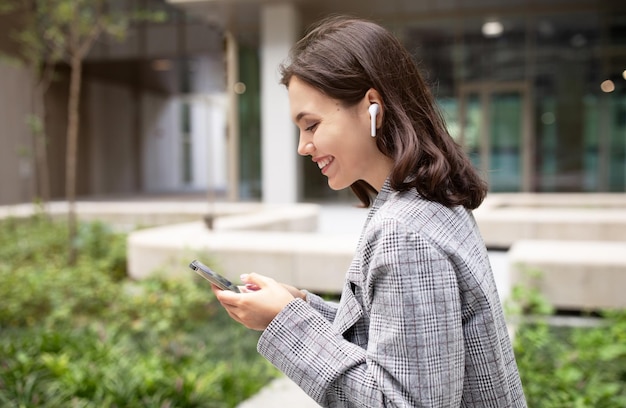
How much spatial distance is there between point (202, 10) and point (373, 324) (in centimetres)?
1717

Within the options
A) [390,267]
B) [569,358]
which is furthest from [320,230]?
[390,267]

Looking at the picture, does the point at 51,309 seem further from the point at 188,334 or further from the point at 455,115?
the point at 455,115

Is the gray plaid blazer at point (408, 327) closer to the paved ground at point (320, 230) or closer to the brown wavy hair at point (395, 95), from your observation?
the brown wavy hair at point (395, 95)

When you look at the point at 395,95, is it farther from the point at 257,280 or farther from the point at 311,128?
the point at 257,280

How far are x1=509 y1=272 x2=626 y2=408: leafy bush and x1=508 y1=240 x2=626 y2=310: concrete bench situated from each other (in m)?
0.14

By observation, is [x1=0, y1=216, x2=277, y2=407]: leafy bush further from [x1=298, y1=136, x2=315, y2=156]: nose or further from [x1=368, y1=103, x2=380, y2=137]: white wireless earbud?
[x1=368, y1=103, x2=380, y2=137]: white wireless earbud

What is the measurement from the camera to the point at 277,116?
1745 cm

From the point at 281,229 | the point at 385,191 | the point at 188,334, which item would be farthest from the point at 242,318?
the point at 281,229

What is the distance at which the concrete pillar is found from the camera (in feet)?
56.6

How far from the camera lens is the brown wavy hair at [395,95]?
132 cm

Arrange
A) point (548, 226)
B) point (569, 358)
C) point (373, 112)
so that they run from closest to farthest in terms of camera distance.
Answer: point (373, 112) < point (569, 358) < point (548, 226)

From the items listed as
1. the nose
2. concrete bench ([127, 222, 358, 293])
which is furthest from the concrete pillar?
the nose

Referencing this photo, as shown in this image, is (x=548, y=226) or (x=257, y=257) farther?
(x=548, y=226)

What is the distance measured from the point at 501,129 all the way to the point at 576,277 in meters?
13.6
